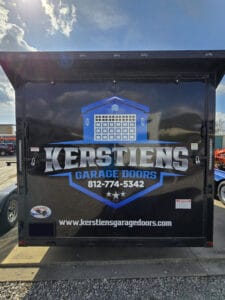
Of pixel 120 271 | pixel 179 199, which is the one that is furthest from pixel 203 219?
pixel 120 271

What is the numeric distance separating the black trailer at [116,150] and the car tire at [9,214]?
0.98m

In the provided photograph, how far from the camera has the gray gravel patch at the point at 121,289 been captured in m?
2.23

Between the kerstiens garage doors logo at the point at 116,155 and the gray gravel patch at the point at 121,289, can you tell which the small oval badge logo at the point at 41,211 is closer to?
the kerstiens garage doors logo at the point at 116,155

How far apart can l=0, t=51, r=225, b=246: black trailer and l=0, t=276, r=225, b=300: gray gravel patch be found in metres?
0.44

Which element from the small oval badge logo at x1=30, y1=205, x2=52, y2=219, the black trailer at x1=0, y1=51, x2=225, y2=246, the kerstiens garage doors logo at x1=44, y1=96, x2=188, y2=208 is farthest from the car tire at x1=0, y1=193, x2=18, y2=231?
the kerstiens garage doors logo at x1=44, y1=96, x2=188, y2=208

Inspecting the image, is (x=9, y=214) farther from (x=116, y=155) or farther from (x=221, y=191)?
(x=221, y=191)

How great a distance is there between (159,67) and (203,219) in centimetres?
187

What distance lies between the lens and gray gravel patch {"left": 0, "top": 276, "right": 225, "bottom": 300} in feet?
7.31

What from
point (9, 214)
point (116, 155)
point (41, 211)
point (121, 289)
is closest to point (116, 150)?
point (116, 155)

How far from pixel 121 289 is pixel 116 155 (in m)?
1.52

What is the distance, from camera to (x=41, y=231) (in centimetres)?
252

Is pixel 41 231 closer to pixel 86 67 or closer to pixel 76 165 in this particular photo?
Result: pixel 76 165

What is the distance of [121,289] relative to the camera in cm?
233

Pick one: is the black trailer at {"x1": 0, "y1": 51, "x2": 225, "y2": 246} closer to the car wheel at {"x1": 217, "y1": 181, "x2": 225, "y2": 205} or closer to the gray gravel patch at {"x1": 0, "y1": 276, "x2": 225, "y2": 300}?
the gray gravel patch at {"x1": 0, "y1": 276, "x2": 225, "y2": 300}
